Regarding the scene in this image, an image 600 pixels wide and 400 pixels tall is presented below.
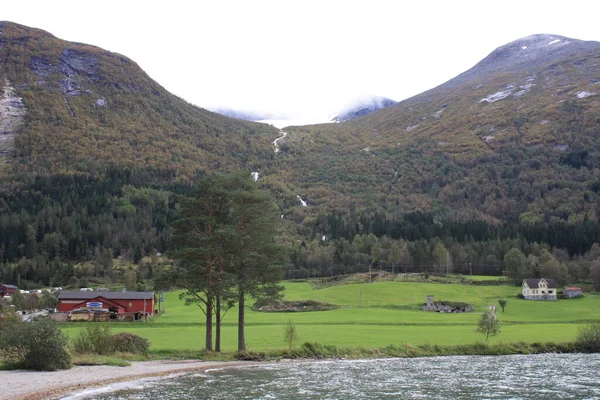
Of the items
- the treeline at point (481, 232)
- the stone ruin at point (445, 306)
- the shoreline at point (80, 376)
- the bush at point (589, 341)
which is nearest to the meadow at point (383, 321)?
the stone ruin at point (445, 306)

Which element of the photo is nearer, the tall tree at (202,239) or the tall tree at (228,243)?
the tall tree at (202,239)

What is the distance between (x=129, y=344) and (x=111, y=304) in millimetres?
53487

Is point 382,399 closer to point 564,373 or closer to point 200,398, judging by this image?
point 200,398

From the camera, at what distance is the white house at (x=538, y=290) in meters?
109

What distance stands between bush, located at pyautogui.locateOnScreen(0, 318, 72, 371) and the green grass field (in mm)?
13751

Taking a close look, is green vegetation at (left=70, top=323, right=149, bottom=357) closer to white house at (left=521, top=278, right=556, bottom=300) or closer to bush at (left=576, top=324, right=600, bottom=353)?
bush at (left=576, top=324, right=600, bottom=353)

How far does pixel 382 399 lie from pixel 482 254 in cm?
12362

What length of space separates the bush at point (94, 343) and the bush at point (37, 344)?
6205mm

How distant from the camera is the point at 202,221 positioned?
1858 inches

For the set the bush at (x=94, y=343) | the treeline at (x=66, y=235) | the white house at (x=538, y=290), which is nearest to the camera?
the bush at (x=94, y=343)

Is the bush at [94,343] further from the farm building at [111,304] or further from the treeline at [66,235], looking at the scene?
the treeline at [66,235]

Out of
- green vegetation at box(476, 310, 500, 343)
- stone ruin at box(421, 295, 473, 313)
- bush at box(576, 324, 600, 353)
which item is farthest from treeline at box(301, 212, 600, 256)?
green vegetation at box(476, 310, 500, 343)

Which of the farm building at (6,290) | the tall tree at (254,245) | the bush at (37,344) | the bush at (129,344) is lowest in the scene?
the farm building at (6,290)

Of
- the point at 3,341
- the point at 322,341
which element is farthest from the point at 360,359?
the point at 3,341
